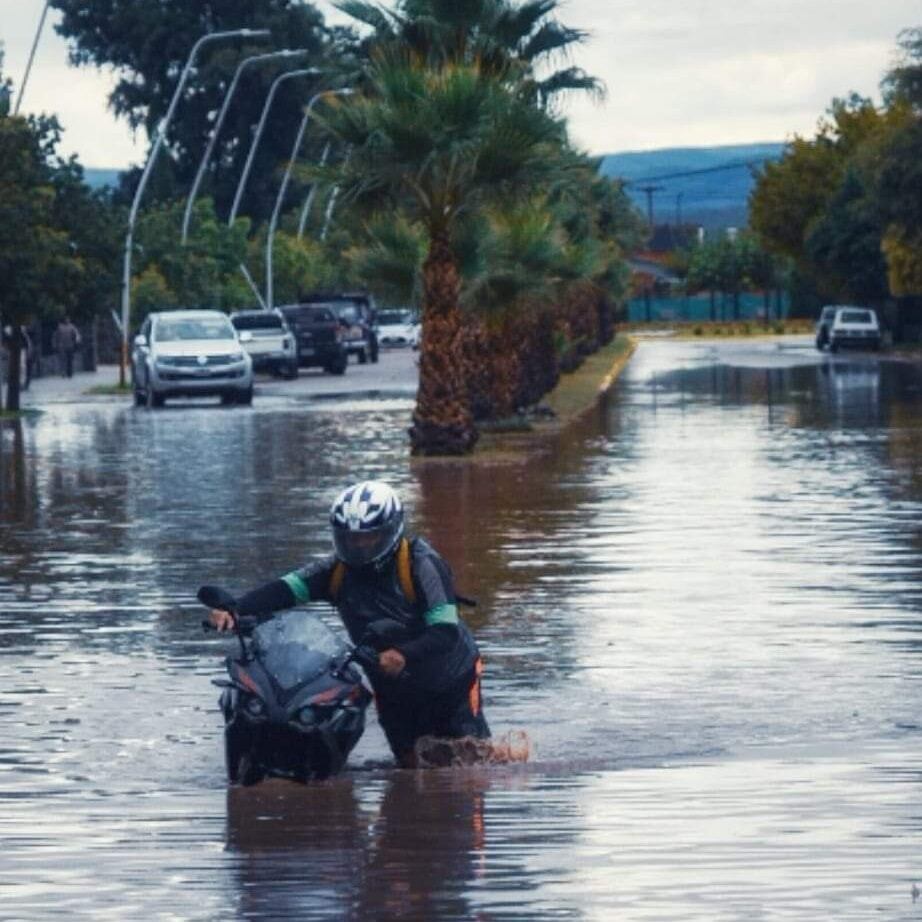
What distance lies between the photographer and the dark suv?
266 ft

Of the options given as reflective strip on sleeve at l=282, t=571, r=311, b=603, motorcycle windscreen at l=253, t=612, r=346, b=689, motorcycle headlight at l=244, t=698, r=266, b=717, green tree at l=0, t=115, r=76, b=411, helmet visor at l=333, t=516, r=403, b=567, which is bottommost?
motorcycle headlight at l=244, t=698, r=266, b=717

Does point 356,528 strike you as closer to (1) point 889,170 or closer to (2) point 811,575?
(2) point 811,575

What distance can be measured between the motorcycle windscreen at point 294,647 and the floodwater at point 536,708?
473 mm

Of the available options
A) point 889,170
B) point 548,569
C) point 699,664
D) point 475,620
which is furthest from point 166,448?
point 889,170

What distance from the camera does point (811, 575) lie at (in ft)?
64.5

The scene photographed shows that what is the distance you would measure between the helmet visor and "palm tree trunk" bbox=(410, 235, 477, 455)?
79.0 feet

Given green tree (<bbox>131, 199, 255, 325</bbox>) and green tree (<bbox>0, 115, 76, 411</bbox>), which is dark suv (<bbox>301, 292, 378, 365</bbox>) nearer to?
green tree (<bbox>131, 199, 255, 325</bbox>)

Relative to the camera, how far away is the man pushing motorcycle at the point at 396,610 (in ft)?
36.0

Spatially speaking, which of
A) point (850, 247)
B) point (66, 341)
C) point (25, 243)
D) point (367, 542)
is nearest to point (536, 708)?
point (367, 542)

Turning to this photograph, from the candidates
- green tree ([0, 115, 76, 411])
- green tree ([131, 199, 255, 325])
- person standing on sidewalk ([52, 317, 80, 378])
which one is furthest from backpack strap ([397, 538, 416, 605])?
green tree ([131, 199, 255, 325])

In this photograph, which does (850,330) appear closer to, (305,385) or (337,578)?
(305,385)

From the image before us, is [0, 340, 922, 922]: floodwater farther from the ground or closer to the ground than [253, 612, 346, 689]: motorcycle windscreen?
closer to the ground

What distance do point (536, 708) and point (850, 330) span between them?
78.9 m

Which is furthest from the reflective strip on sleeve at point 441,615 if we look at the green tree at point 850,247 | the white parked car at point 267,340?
the green tree at point 850,247
